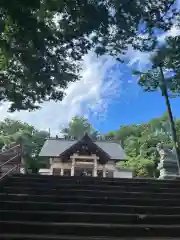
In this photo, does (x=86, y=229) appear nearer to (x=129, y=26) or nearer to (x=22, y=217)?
(x=22, y=217)

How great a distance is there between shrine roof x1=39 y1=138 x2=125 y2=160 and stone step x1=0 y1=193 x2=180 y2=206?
19.1 metres

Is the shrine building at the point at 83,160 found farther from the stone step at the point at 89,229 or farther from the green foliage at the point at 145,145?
the stone step at the point at 89,229

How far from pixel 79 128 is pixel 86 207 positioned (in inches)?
2013

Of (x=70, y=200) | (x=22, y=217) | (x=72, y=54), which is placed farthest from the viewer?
(x=72, y=54)

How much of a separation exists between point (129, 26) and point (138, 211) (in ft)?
15.2

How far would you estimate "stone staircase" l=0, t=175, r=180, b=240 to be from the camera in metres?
4.09

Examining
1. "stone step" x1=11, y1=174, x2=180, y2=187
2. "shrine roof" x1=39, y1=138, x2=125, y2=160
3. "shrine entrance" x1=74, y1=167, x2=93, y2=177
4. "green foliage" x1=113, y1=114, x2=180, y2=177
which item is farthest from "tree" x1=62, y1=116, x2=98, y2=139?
"stone step" x1=11, y1=174, x2=180, y2=187

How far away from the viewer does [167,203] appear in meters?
5.53

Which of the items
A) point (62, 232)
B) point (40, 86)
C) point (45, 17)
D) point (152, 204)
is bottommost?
point (62, 232)

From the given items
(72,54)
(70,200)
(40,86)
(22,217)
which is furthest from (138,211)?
(40,86)

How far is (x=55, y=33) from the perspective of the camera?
7723 mm

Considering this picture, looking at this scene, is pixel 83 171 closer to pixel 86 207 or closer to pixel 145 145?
pixel 145 145

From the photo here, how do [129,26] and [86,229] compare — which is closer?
[86,229]

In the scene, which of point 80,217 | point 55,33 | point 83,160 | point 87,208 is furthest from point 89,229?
point 83,160
